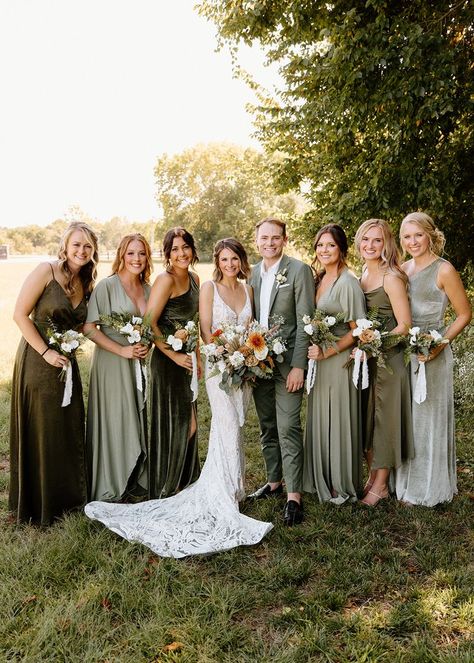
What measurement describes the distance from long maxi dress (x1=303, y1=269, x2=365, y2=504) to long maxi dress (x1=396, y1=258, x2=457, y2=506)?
0.55 m

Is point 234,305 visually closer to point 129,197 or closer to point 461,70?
point 461,70

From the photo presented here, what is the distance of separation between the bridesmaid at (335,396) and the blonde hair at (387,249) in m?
0.23

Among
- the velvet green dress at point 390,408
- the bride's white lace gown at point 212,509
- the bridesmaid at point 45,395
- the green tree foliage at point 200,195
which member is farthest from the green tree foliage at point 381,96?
the green tree foliage at point 200,195

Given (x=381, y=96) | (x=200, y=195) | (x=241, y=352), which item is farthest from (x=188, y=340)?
(x=200, y=195)

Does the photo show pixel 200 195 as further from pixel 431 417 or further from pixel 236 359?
pixel 236 359

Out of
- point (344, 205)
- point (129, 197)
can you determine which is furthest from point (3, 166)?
point (344, 205)

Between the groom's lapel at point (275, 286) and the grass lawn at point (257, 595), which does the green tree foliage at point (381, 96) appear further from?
the grass lawn at point (257, 595)

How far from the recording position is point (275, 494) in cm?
528

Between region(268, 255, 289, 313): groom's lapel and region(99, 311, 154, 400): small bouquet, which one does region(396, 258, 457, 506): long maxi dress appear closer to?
region(268, 255, 289, 313): groom's lapel

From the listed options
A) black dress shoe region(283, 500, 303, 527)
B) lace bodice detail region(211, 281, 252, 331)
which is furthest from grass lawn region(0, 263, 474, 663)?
lace bodice detail region(211, 281, 252, 331)

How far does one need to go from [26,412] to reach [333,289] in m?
2.97

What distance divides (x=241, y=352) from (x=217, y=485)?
4.33ft

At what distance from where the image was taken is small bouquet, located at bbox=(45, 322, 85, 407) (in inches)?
178

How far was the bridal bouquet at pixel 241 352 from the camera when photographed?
442cm
